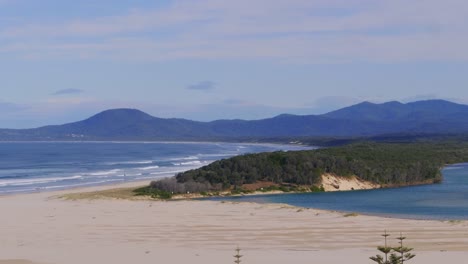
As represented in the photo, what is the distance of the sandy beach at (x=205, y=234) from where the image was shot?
28.3 meters

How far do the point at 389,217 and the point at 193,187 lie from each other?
17.7m

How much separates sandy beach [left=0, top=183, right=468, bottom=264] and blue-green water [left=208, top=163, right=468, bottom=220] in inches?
145

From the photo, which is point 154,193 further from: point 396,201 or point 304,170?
point 396,201

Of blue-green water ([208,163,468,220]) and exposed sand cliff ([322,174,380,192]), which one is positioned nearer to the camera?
blue-green water ([208,163,468,220])

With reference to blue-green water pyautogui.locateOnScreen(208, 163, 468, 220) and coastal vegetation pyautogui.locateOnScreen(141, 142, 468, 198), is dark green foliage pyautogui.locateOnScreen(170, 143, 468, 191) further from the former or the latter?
blue-green water pyautogui.locateOnScreen(208, 163, 468, 220)

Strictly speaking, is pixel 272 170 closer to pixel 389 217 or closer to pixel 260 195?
pixel 260 195

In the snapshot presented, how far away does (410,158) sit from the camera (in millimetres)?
74062

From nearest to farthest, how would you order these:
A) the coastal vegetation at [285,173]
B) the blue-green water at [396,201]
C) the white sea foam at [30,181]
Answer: the blue-green water at [396,201] → the coastal vegetation at [285,173] → the white sea foam at [30,181]

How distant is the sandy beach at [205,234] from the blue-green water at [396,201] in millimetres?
3678

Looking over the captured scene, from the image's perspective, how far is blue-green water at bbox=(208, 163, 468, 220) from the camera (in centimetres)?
4369

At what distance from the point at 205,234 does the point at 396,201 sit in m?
19.7

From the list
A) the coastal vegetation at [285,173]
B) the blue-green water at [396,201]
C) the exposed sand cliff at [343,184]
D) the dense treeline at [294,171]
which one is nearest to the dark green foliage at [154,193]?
the coastal vegetation at [285,173]

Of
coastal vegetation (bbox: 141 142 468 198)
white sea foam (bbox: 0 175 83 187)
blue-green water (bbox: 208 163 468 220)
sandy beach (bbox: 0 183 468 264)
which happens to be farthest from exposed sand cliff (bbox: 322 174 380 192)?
white sea foam (bbox: 0 175 83 187)

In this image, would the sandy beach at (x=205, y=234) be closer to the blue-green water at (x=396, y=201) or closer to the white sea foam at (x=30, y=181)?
the blue-green water at (x=396, y=201)
